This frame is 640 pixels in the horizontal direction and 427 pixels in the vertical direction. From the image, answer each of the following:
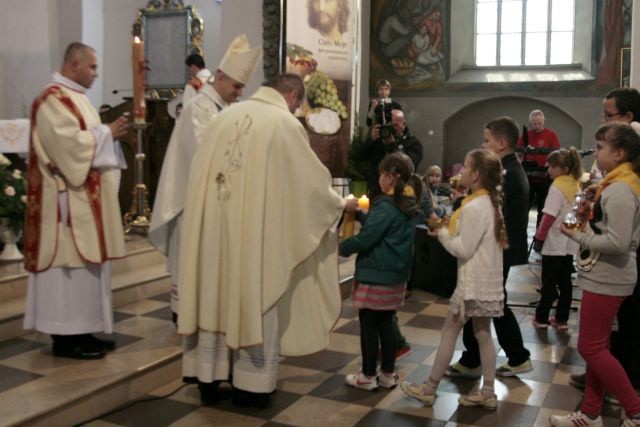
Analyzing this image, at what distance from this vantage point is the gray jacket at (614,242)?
3.02 m

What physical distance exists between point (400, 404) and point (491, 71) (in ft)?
46.1

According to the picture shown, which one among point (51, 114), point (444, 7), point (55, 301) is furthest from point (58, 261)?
point (444, 7)

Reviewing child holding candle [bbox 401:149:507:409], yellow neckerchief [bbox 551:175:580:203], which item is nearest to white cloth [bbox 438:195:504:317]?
child holding candle [bbox 401:149:507:409]

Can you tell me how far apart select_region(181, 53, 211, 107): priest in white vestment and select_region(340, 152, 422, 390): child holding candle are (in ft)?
4.86

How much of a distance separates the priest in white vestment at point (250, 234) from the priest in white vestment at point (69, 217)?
0.73m

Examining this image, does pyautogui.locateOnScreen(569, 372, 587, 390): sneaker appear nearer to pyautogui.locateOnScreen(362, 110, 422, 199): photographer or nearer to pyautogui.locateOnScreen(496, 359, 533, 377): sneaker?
pyautogui.locateOnScreen(496, 359, 533, 377): sneaker

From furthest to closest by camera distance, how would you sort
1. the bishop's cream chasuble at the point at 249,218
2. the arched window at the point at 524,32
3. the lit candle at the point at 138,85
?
the arched window at the point at 524,32 → the lit candle at the point at 138,85 → the bishop's cream chasuble at the point at 249,218

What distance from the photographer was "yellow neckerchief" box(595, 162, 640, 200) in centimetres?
309

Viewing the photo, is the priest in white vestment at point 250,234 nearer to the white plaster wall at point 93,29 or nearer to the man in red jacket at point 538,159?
the man in red jacket at point 538,159

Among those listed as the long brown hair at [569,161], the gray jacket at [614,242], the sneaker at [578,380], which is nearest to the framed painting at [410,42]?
the long brown hair at [569,161]

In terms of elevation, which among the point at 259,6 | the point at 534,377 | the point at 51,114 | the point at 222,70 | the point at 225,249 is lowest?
the point at 534,377

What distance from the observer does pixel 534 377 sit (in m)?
4.09

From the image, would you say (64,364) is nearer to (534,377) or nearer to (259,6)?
(534,377)

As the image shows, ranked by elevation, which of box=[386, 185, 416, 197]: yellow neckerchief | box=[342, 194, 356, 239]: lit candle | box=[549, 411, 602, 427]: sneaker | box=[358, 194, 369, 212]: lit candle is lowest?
box=[549, 411, 602, 427]: sneaker
